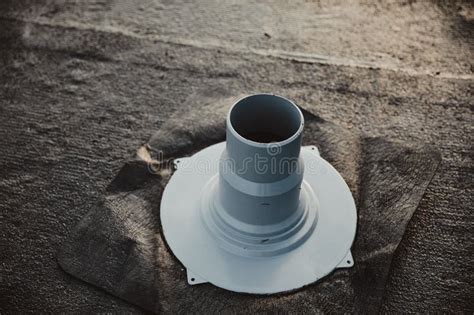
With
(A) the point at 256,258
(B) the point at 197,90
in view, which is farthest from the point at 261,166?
(B) the point at 197,90

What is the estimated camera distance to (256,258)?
55.0 inches

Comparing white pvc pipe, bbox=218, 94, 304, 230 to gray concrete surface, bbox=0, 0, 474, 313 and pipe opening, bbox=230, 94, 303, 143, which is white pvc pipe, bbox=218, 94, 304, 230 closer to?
pipe opening, bbox=230, 94, 303, 143

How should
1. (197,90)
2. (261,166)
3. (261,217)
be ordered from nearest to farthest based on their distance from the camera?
(261,166) < (261,217) < (197,90)

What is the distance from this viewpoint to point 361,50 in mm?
2160

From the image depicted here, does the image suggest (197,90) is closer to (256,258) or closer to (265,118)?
(265,118)

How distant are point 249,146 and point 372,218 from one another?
0.53 meters

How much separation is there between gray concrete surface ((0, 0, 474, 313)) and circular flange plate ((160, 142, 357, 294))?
19cm

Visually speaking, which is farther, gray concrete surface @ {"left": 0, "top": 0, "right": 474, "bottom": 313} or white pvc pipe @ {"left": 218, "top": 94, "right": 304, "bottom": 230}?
gray concrete surface @ {"left": 0, "top": 0, "right": 474, "bottom": 313}

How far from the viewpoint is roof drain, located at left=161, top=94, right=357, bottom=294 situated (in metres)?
1.30

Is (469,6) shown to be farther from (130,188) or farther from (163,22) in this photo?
(130,188)

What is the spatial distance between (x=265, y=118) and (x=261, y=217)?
28cm

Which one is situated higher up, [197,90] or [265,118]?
[265,118]

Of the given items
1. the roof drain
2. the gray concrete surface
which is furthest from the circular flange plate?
the gray concrete surface

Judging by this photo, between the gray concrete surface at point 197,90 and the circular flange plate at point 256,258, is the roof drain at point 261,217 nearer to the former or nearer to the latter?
the circular flange plate at point 256,258
